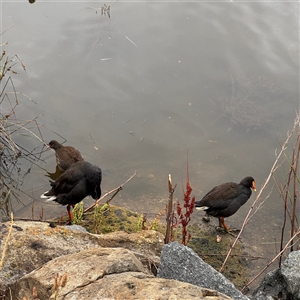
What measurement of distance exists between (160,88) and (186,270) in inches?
236

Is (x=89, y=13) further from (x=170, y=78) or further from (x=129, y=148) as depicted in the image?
(x=129, y=148)

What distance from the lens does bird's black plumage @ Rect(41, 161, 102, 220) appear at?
21.6 ft

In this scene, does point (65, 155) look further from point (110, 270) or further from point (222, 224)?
point (110, 270)

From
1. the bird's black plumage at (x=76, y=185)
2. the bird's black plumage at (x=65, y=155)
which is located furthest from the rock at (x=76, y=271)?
the bird's black plumage at (x=65, y=155)

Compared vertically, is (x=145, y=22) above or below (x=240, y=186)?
above

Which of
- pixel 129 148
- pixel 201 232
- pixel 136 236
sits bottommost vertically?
pixel 201 232

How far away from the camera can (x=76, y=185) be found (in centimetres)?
660

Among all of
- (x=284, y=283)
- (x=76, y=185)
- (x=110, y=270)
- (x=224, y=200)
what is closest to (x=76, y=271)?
(x=110, y=270)

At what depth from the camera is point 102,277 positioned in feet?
9.48

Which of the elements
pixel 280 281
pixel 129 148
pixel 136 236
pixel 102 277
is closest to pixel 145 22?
pixel 129 148

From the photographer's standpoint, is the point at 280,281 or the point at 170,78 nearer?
the point at 280,281

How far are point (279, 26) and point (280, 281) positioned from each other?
7.75 m

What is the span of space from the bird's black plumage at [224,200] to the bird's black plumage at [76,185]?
58.6 inches

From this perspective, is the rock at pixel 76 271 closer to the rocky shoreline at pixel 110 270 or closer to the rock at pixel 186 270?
the rocky shoreline at pixel 110 270
